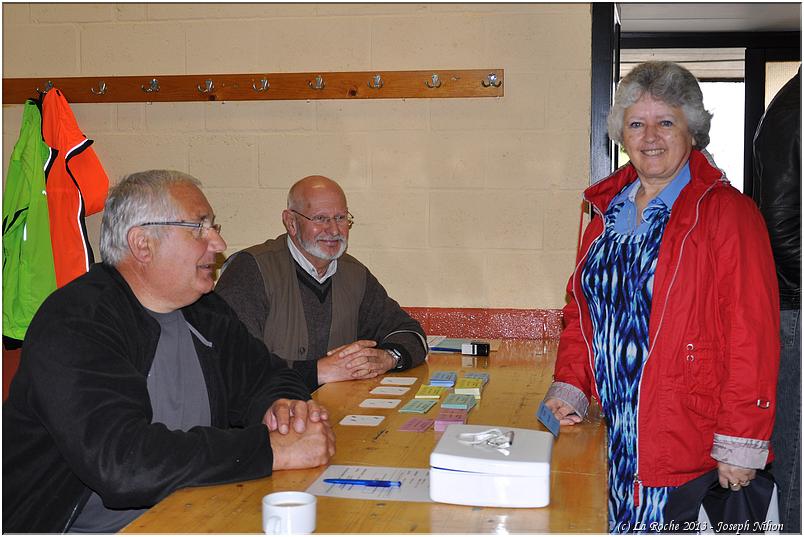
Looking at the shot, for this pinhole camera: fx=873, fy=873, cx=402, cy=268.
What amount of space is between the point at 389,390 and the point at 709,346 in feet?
3.22

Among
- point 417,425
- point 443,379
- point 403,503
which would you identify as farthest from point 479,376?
point 403,503

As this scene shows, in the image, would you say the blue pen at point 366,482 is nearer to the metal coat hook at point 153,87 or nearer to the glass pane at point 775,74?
the metal coat hook at point 153,87

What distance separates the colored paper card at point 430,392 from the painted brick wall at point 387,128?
123 centimetres

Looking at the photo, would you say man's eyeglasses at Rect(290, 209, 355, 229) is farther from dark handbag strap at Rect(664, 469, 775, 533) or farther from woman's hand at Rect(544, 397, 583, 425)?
dark handbag strap at Rect(664, 469, 775, 533)

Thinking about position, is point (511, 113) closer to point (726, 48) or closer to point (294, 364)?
point (294, 364)

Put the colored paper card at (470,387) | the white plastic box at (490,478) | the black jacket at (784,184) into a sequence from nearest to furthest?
the white plastic box at (490,478) < the black jacket at (784,184) < the colored paper card at (470,387)

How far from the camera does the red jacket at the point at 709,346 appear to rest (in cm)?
191

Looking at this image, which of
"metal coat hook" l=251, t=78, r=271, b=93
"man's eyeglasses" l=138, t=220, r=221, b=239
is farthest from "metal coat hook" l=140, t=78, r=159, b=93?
"man's eyeglasses" l=138, t=220, r=221, b=239

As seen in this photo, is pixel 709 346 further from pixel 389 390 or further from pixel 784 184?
pixel 389 390

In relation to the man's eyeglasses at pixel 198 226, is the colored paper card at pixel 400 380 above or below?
below

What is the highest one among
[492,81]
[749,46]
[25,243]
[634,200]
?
[749,46]

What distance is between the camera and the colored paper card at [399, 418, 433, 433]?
2074mm

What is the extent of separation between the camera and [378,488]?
5.35ft

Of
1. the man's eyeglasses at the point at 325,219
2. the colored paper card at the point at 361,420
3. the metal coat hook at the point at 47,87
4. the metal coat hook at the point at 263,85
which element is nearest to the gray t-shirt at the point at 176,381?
the colored paper card at the point at 361,420
